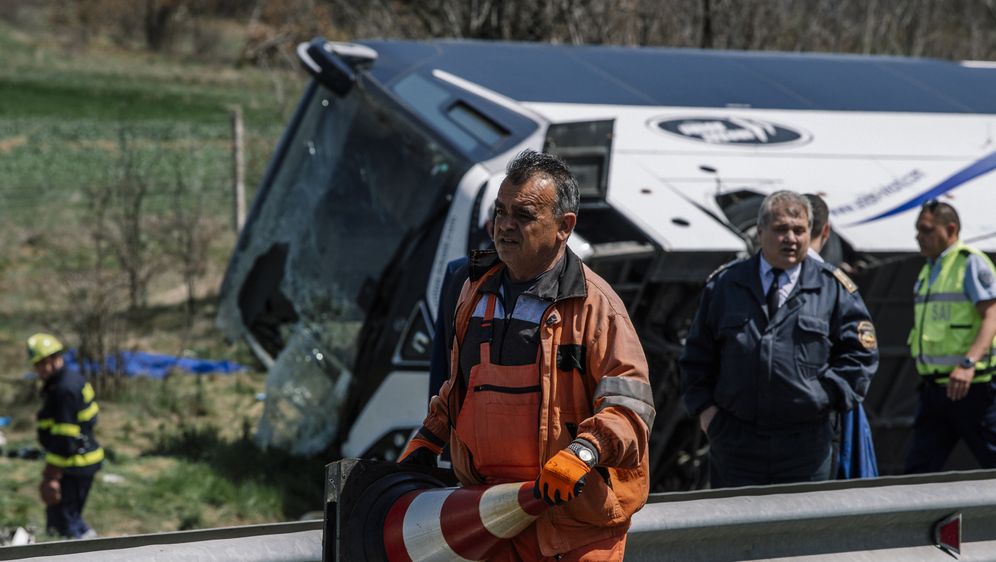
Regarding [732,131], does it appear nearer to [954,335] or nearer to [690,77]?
[690,77]

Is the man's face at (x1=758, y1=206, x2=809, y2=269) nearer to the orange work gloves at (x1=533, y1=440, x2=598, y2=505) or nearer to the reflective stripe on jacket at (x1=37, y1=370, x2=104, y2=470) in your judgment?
the orange work gloves at (x1=533, y1=440, x2=598, y2=505)

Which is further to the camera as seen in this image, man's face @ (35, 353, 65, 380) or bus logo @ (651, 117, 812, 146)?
bus logo @ (651, 117, 812, 146)

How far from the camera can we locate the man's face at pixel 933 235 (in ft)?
19.2

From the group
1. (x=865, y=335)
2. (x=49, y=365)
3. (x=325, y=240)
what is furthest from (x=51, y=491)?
(x=865, y=335)

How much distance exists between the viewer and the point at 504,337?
3.23 metres

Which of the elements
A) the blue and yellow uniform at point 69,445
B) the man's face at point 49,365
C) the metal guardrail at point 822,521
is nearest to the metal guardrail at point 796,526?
the metal guardrail at point 822,521

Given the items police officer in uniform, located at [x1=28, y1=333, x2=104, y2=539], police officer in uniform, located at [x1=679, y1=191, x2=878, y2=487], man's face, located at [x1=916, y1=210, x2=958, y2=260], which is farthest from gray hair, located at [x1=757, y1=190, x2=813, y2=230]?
police officer in uniform, located at [x1=28, y1=333, x2=104, y2=539]

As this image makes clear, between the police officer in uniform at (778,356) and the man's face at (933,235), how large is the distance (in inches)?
48.9

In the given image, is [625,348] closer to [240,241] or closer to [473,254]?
[473,254]

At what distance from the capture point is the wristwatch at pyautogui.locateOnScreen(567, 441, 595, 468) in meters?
2.90

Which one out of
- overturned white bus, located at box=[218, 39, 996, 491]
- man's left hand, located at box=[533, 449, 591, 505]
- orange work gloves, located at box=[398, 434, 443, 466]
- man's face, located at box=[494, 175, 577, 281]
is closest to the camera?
man's left hand, located at box=[533, 449, 591, 505]

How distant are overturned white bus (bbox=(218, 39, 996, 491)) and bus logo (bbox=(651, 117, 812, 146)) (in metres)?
0.01

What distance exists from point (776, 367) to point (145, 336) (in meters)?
8.08

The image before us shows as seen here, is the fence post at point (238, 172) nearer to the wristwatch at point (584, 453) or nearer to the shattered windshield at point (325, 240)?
the shattered windshield at point (325, 240)
